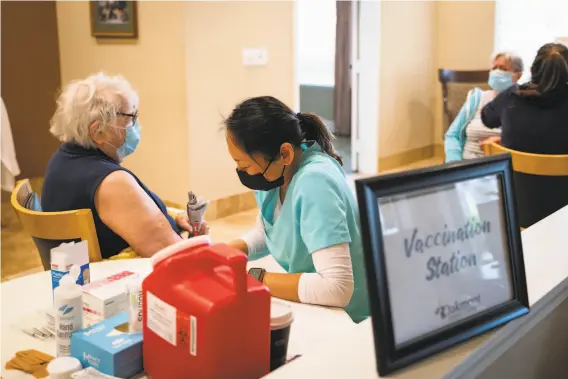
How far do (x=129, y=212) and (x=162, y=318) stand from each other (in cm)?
116

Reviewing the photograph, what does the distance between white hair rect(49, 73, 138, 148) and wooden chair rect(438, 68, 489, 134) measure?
4433 millimetres

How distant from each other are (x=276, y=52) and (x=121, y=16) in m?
1.15

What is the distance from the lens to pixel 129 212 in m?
2.08

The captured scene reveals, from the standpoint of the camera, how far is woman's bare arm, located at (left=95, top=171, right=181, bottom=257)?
6.79ft

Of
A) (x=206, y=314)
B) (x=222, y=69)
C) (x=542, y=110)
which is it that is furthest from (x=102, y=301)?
(x=222, y=69)

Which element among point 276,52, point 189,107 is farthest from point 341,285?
point 276,52

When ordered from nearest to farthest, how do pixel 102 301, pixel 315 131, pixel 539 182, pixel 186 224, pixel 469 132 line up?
pixel 102 301, pixel 315 131, pixel 186 224, pixel 539 182, pixel 469 132

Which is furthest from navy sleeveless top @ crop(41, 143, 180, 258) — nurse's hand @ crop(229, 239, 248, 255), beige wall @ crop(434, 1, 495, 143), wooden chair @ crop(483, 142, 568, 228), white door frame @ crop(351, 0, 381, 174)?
beige wall @ crop(434, 1, 495, 143)

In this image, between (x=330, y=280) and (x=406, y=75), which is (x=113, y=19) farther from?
(x=330, y=280)

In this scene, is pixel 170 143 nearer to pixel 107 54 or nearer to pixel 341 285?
pixel 107 54

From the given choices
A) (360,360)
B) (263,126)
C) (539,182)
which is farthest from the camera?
(539,182)

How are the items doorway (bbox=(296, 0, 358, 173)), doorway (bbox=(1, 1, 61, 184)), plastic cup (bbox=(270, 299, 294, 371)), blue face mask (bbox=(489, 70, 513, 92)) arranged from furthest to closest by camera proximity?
doorway (bbox=(296, 0, 358, 173))
doorway (bbox=(1, 1, 61, 184))
blue face mask (bbox=(489, 70, 513, 92))
plastic cup (bbox=(270, 299, 294, 371))

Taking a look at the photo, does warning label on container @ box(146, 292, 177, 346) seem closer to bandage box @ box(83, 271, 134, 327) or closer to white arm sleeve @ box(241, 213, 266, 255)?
bandage box @ box(83, 271, 134, 327)

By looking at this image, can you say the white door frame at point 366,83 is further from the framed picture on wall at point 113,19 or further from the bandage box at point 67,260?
the bandage box at point 67,260
